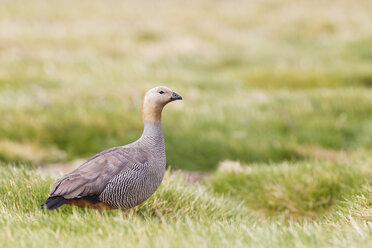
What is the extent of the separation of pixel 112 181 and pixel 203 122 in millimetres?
4915

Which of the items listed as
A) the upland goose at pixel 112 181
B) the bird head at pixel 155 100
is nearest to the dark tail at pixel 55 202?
the upland goose at pixel 112 181

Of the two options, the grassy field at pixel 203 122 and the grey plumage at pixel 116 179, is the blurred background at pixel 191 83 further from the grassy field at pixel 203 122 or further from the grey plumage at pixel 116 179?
the grey plumage at pixel 116 179

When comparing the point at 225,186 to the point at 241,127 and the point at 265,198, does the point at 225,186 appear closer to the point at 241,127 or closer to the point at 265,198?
the point at 265,198

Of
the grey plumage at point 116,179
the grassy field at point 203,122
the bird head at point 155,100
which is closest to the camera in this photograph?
the grassy field at point 203,122

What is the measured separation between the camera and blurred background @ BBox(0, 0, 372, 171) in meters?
8.27

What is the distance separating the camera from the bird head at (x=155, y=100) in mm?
4535

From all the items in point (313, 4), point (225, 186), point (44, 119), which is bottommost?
point (225, 186)

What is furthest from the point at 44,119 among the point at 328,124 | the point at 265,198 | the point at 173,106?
the point at 328,124

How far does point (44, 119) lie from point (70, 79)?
2.81 metres

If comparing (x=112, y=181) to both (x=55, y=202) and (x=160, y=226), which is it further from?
(x=160, y=226)

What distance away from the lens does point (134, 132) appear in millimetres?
8609

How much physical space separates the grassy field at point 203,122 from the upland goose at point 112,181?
0.17 m

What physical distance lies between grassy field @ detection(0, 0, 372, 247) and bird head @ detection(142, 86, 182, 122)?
0.76 metres

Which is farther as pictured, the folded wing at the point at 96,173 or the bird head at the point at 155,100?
the bird head at the point at 155,100
